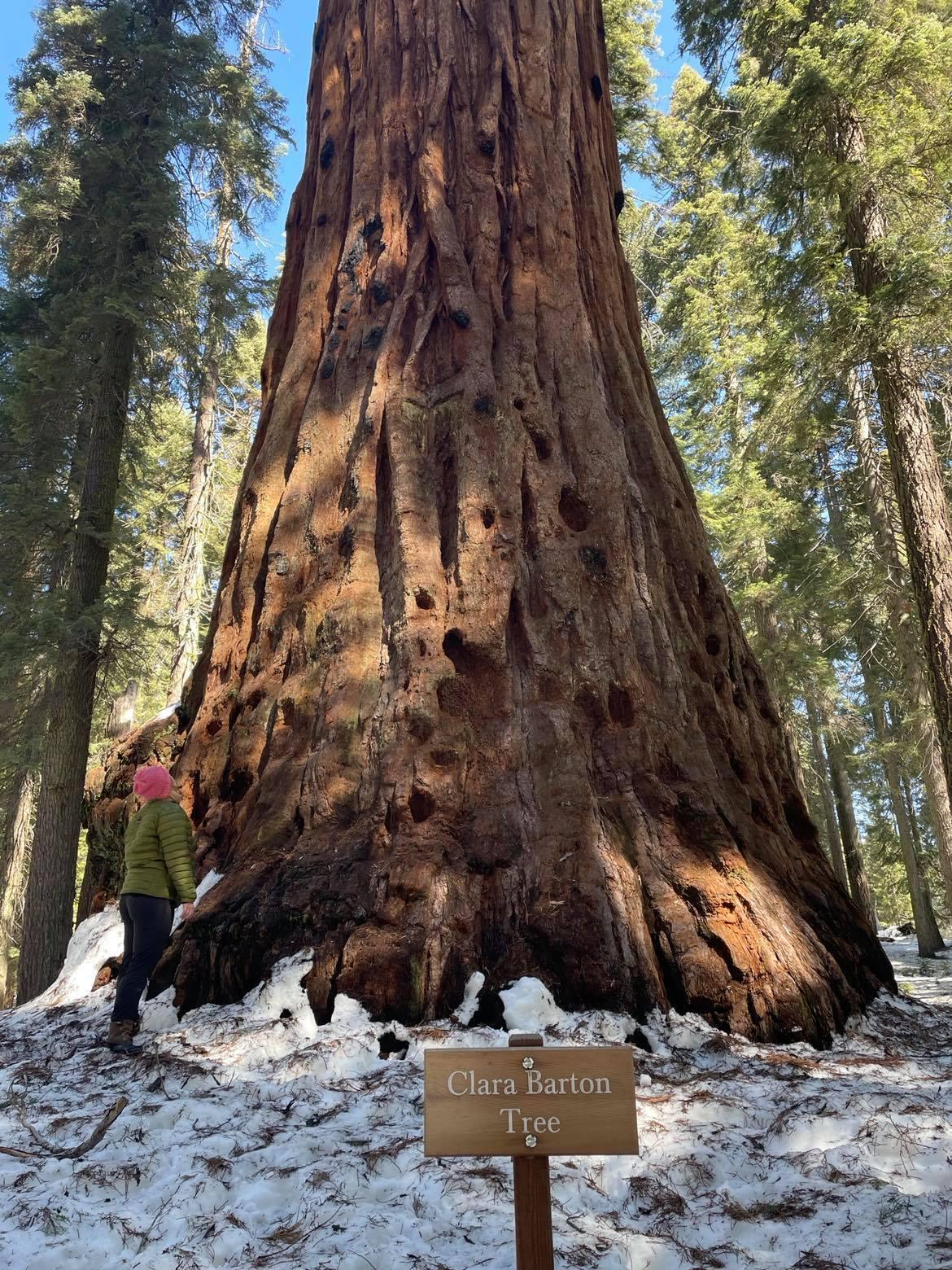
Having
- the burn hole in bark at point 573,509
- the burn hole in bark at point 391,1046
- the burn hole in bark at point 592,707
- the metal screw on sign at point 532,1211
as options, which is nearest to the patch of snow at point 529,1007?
the burn hole in bark at point 391,1046

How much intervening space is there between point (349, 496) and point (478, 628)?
1553 mm

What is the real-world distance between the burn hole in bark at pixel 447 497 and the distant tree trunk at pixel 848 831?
13582 millimetres

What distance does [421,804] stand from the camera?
545 cm

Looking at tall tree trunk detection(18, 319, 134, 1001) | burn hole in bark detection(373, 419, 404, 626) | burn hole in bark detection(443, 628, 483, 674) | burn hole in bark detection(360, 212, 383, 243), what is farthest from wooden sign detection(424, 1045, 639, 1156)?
tall tree trunk detection(18, 319, 134, 1001)

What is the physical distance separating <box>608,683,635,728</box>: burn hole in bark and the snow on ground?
1.87 metres

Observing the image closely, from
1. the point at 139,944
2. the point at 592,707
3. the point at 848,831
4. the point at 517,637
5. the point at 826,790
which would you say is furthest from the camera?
the point at 826,790

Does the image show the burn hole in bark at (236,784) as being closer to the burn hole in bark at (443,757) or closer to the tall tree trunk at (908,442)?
the burn hole in bark at (443,757)

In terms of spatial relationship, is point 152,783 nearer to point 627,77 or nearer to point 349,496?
point 349,496

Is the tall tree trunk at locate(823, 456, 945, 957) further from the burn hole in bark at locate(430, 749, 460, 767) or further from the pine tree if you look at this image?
the burn hole in bark at locate(430, 749, 460, 767)

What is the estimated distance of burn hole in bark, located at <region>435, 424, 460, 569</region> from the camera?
6305 millimetres

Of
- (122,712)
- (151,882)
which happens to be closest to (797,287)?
(151,882)

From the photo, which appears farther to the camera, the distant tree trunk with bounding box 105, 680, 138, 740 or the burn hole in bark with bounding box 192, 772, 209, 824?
the distant tree trunk with bounding box 105, 680, 138, 740

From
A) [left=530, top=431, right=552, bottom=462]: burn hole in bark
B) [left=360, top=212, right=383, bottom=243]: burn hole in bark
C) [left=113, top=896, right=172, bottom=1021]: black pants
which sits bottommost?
[left=113, top=896, right=172, bottom=1021]: black pants

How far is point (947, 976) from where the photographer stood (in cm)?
1247
